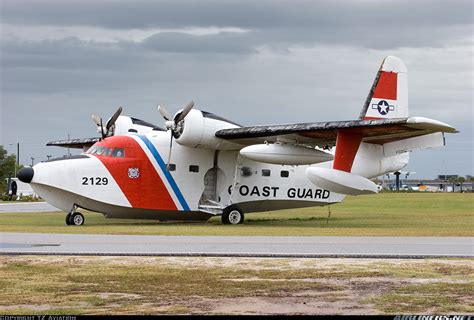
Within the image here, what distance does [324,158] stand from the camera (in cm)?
2967

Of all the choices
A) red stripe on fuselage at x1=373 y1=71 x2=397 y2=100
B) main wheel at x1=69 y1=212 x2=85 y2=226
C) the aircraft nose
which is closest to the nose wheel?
main wheel at x1=69 y1=212 x2=85 y2=226

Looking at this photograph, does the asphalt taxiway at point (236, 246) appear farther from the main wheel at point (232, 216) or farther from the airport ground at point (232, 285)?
the main wheel at point (232, 216)

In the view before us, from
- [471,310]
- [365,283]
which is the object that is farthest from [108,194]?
[471,310]

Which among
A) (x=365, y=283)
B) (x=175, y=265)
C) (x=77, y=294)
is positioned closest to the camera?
(x=77, y=294)

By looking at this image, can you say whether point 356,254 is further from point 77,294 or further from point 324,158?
point 324,158

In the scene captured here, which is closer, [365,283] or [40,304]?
[40,304]

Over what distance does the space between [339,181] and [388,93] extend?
6.10 m

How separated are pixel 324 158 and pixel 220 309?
19.6 meters

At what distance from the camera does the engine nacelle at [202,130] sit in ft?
96.7

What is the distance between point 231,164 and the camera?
32.0 metres

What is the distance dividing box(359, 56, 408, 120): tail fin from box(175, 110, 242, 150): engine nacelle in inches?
219

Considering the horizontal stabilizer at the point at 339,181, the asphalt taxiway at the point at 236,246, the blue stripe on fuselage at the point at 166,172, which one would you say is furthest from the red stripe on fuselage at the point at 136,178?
the asphalt taxiway at the point at 236,246

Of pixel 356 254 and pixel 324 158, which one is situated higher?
pixel 324 158

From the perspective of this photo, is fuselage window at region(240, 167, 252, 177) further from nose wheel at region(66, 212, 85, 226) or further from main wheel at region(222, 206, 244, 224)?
nose wheel at region(66, 212, 85, 226)
